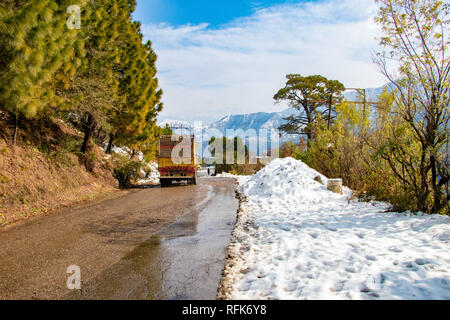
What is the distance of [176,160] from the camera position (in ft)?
65.5

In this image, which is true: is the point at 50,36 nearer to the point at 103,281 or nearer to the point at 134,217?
the point at 134,217

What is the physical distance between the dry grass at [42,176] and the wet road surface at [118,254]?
1.07 meters

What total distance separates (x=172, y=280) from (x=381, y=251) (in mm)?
3228

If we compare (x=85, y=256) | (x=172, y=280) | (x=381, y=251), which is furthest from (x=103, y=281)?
(x=381, y=251)

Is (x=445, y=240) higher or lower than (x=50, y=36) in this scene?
lower

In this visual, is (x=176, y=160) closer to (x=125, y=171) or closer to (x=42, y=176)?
(x=125, y=171)

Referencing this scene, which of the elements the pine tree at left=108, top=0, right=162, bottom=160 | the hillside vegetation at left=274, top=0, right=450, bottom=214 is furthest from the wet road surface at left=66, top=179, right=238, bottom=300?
the pine tree at left=108, top=0, right=162, bottom=160

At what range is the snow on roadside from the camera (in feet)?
11.5

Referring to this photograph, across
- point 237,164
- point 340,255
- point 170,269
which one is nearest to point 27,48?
point 170,269

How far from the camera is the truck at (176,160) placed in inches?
770

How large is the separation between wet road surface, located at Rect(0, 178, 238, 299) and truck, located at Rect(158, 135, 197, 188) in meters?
10.5

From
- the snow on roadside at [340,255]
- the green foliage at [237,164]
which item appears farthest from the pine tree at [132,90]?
the green foliage at [237,164]

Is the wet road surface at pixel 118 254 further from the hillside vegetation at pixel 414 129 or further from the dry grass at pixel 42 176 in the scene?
the hillside vegetation at pixel 414 129

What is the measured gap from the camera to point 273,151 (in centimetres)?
2950
